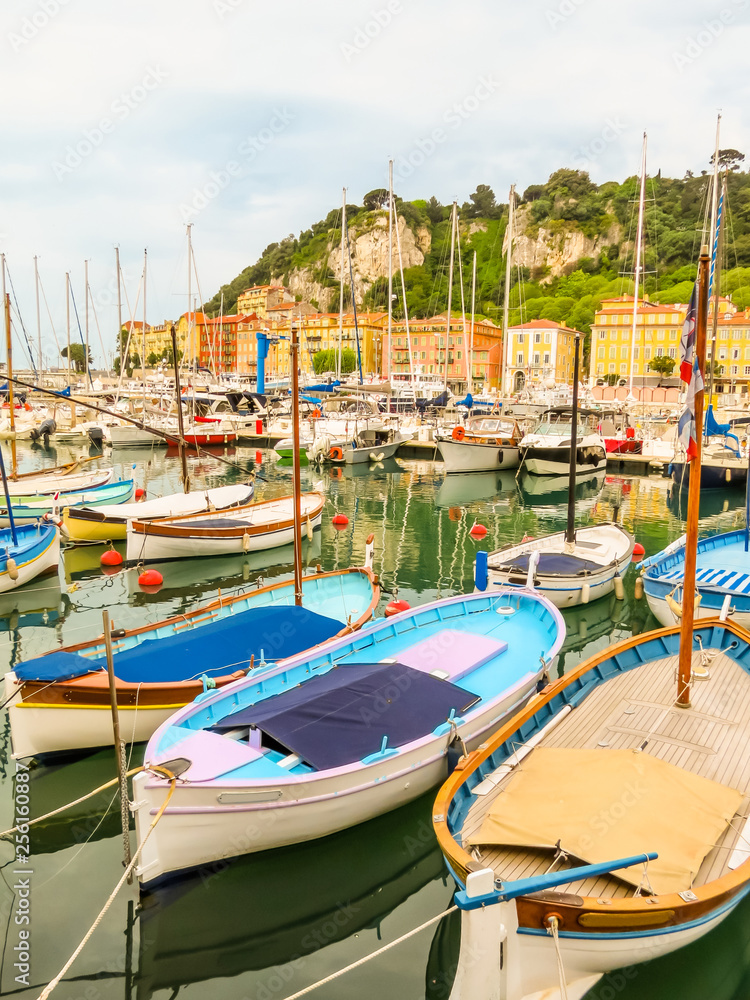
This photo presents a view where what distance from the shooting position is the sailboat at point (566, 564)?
1540cm

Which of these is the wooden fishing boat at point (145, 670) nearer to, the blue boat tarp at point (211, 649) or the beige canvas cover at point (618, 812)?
the blue boat tarp at point (211, 649)

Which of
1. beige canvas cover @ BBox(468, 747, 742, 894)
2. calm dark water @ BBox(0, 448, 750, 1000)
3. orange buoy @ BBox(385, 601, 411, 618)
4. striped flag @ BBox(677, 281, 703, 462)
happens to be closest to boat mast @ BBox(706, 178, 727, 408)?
striped flag @ BBox(677, 281, 703, 462)

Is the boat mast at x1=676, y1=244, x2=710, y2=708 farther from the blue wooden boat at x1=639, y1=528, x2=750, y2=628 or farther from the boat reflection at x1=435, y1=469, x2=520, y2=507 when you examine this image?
the boat reflection at x1=435, y1=469, x2=520, y2=507

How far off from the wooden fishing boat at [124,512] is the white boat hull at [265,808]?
46.3 ft

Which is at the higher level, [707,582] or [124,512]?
[707,582]

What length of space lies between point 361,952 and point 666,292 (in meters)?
104

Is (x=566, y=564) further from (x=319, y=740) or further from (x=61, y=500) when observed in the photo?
(x=61, y=500)

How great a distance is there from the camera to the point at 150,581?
18375 millimetres

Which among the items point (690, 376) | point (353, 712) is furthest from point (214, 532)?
point (690, 376)

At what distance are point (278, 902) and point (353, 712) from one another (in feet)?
6.96

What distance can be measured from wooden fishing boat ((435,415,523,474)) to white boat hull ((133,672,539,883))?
30.3 metres

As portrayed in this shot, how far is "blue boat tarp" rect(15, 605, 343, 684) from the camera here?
8977 millimetres

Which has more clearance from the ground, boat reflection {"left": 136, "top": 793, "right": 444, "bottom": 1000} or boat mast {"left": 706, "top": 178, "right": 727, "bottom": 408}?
boat mast {"left": 706, "top": 178, "right": 727, "bottom": 408}

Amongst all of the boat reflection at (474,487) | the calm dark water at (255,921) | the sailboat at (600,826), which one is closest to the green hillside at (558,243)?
the boat reflection at (474,487)
